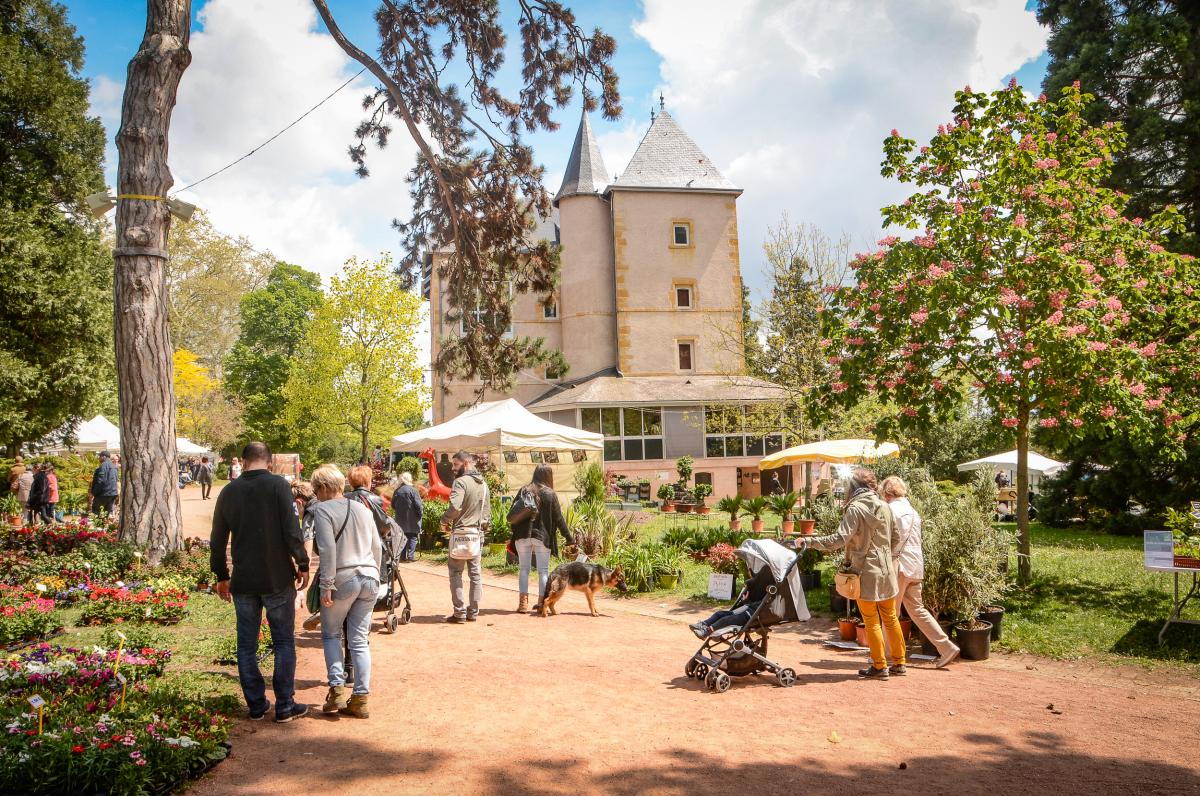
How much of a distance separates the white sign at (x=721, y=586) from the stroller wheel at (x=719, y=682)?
149 inches

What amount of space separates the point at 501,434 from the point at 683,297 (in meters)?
20.2

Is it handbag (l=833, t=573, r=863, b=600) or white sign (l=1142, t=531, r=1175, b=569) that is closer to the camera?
handbag (l=833, t=573, r=863, b=600)

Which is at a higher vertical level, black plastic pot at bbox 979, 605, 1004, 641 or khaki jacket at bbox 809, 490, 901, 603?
khaki jacket at bbox 809, 490, 901, 603

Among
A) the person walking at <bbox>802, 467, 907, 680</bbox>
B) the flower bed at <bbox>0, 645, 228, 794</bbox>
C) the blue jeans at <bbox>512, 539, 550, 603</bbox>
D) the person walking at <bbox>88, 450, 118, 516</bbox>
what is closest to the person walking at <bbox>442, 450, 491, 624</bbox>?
the blue jeans at <bbox>512, 539, 550, 603</bbox>

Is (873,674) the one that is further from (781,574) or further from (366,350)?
(366,350)

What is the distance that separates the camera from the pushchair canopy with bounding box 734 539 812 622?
720 centimetres

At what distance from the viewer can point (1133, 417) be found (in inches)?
402

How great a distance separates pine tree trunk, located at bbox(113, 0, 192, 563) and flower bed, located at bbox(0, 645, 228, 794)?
17.4 ft

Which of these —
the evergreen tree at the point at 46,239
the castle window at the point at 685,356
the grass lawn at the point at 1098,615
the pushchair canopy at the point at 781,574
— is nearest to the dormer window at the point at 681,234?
the castle window at the point at 685,356

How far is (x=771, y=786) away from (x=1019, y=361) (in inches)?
287

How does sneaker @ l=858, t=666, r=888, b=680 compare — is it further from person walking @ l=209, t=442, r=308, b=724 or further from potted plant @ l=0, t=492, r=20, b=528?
potted plant @ l=0, t=492, r=20, b=528

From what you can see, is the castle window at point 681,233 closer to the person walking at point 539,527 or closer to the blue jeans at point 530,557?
the person walking at point 539,527

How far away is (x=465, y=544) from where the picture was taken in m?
9.48

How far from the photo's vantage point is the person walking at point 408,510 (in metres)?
14.4
